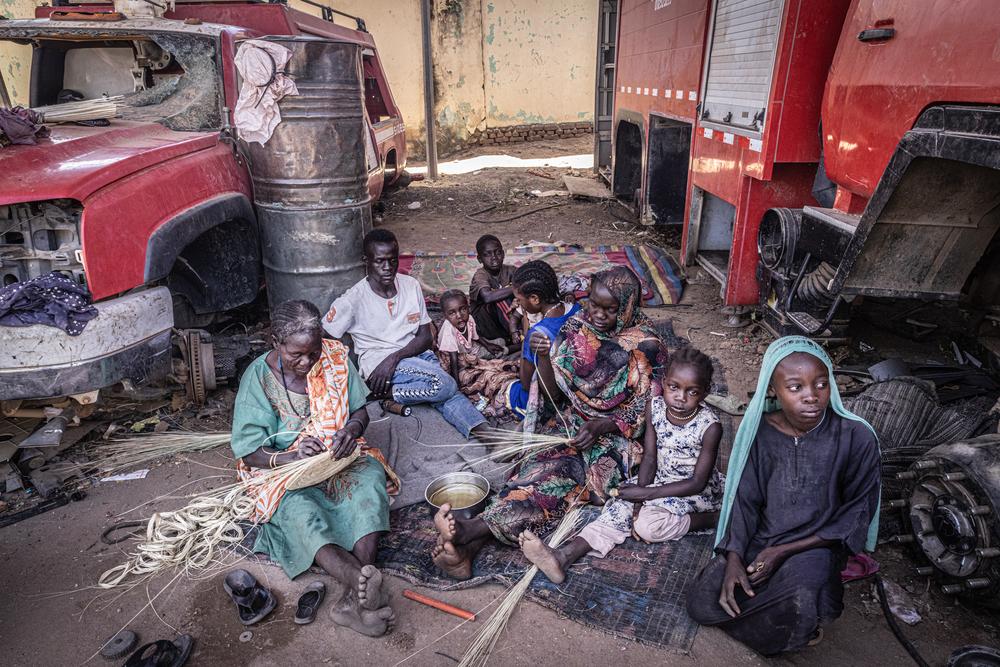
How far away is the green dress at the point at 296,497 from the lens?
8.87 feet

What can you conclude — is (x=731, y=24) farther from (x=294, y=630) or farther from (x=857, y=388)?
(x=294, y=630)

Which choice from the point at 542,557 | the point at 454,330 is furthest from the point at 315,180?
the point at 542,557

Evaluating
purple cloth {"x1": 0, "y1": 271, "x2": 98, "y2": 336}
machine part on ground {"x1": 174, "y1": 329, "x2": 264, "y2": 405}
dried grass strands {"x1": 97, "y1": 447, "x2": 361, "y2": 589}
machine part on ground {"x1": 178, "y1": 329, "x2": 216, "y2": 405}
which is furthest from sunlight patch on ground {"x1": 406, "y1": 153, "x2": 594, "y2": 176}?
dried grass strands {"x1": 97, "y1": 447, "x2": 361, "y2": 589}

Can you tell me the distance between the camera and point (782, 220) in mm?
4062

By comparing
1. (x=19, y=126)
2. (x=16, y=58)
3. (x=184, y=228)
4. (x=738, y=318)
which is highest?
→ (x=16, y=58)

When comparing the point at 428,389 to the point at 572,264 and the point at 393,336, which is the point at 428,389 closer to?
the point at 393,336

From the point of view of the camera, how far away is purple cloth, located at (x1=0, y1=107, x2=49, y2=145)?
333 centimetres

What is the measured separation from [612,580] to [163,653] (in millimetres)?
1720

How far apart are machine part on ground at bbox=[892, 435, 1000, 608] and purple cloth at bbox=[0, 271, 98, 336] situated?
3774mm

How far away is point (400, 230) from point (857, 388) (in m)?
6.09

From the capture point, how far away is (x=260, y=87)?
4.05m

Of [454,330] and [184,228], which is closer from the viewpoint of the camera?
[184,228]

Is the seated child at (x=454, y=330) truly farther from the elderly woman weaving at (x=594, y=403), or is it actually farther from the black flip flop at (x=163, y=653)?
the black flip flop at (x=163, y=653)

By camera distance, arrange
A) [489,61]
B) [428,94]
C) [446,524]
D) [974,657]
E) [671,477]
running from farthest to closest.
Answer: [489,61] → [428,94] → [671,477] → [446,524] → [974,657]
